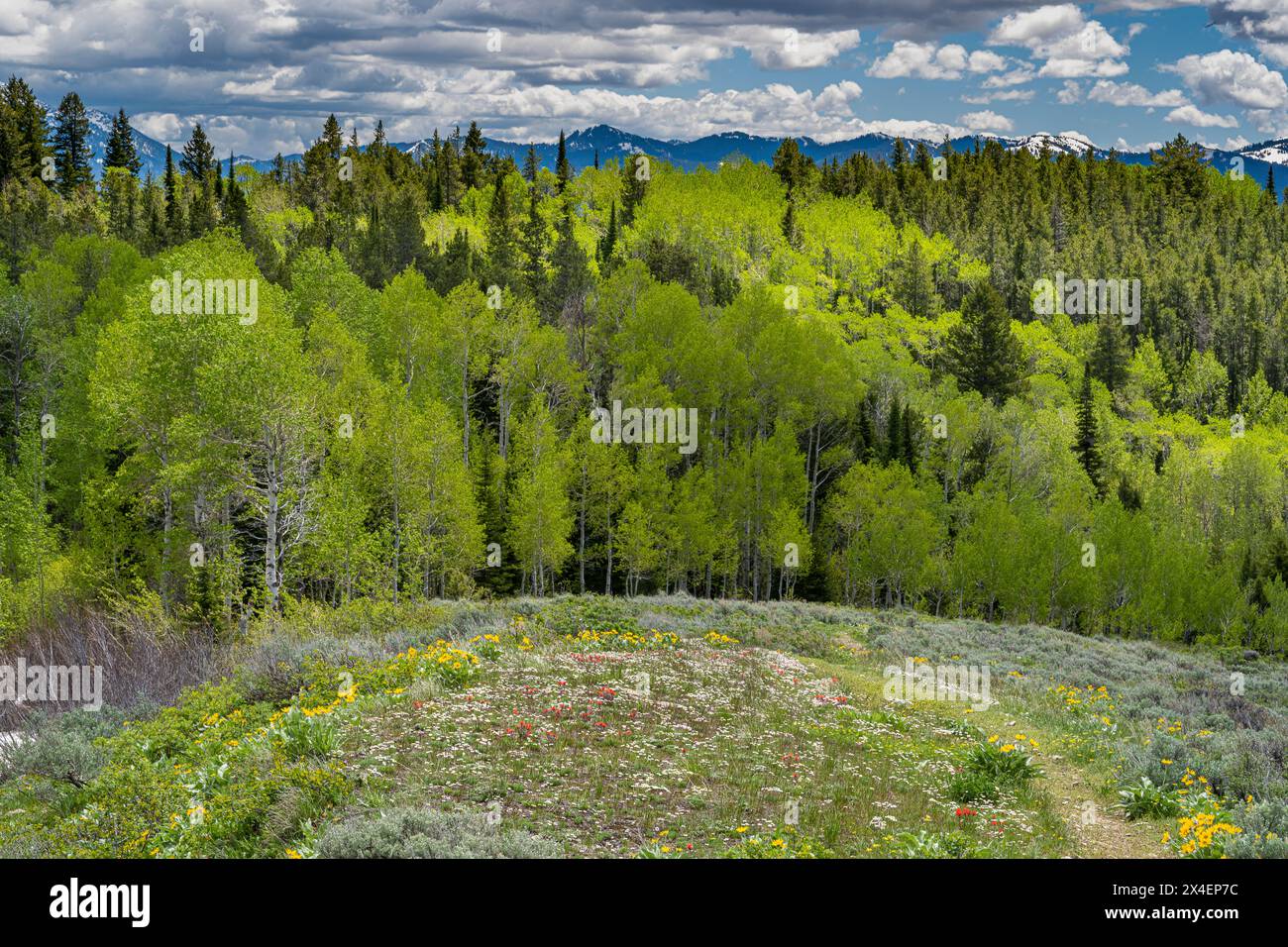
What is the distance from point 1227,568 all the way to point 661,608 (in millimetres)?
57263

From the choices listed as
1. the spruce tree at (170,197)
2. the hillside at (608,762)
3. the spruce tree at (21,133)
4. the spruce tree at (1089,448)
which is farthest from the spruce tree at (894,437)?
the spruce tree at (21,133)

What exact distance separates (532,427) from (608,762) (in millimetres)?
40532

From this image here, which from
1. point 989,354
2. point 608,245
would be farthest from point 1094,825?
point 989,354

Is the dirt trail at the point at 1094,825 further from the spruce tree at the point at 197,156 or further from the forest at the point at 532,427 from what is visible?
the spruce tree at the point at 197,156

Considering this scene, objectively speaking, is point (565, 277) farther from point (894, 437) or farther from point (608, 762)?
point (608, 762)

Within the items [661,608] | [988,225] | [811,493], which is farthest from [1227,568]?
[988,225]

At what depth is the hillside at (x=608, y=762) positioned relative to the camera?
11.5 meters

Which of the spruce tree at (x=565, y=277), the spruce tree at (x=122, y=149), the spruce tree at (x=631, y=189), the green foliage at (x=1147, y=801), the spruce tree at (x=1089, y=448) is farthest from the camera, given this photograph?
the spruce tree at (x=631, y=189)

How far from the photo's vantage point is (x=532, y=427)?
5359 cm

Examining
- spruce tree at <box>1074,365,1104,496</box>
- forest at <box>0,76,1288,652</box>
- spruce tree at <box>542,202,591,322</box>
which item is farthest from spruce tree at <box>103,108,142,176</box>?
spruce tree at <box>1074,365,1104,496</box>

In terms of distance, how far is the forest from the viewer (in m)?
36.0

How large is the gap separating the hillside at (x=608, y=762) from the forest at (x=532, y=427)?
→ 10604 millimetres

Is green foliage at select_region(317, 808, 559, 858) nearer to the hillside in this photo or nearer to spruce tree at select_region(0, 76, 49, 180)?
the hillside
